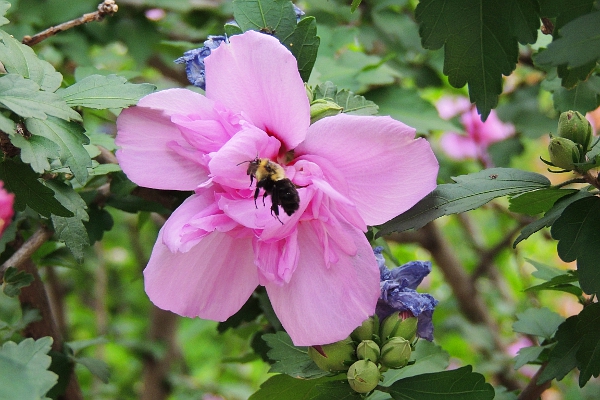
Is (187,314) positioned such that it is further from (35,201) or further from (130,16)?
(130,16)

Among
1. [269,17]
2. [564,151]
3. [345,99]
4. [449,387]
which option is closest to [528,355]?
[449,387]

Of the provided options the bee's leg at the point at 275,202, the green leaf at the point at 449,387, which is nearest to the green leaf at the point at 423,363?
the green leaf at the point at 449,387

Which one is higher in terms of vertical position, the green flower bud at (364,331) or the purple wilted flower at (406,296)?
the purple wilted flower at (406,296)

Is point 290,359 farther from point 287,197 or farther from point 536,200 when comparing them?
point 536,200

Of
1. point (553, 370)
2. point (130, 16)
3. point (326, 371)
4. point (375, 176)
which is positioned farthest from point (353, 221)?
point (130, 16)

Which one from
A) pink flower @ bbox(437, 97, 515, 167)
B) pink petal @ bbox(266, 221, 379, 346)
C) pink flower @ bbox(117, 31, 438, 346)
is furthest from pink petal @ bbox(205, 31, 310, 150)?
pink flower @ bbox(437, 97, 515, 167)

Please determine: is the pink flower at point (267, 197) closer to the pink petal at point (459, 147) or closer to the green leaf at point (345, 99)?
the green leaf at point (345, 99)

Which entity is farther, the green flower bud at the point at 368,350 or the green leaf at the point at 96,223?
the green leaf at the point at 96,223
